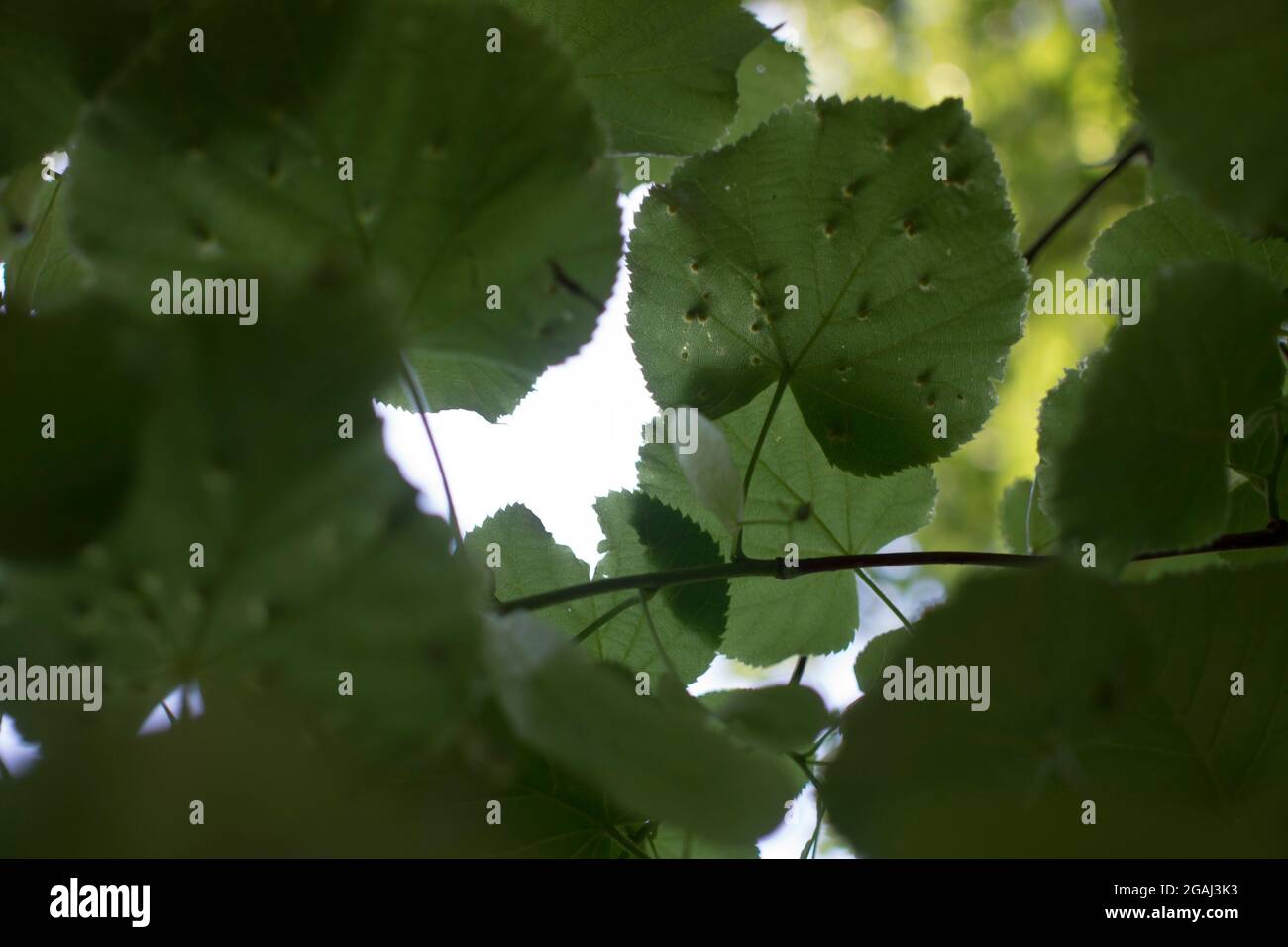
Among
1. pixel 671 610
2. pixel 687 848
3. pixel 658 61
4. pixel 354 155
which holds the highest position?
pixel 658 61

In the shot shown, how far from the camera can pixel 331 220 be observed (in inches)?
13.3

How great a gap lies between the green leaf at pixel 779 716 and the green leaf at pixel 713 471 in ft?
0.33

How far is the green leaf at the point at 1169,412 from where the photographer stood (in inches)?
14.5

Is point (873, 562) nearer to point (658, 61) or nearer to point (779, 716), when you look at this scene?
point (779, 716)

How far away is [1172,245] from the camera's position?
0.54 m

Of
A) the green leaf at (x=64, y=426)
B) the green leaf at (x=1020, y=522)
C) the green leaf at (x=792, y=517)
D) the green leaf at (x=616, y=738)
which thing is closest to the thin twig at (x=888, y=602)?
the green leaf at (x=792, y=517)

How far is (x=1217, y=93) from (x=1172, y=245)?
0.23 metres

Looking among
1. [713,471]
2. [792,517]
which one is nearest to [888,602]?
[792,517]

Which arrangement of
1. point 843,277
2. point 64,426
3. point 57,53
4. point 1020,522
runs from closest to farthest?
point 64,426 → point 57,53 → point 843,277 → point 1020,522

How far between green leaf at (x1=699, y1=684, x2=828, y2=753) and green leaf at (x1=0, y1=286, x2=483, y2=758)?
0.12 meters

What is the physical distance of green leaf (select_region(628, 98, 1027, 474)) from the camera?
0.46 meters

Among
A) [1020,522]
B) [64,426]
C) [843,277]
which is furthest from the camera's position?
[1020,522]

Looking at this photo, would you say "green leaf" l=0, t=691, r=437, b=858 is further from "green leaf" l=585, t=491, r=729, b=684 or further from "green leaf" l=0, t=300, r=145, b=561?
"green leaf" l=585, t=491, r=729, b=684
